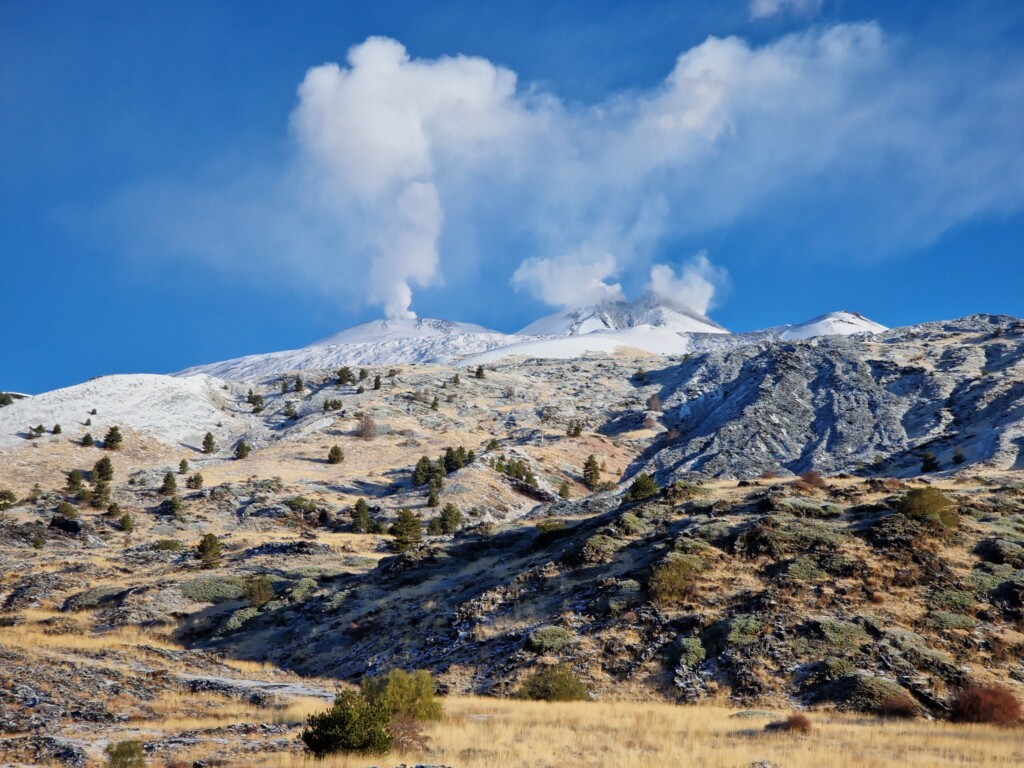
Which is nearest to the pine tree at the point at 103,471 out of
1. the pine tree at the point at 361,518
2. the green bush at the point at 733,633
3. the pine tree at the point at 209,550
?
the pine tree at the point at 361,518

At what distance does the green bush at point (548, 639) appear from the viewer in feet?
79.2

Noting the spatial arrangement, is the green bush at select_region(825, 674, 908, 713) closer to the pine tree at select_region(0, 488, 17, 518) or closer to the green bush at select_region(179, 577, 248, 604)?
the green bush at select_region(179, 577, 248, 604)

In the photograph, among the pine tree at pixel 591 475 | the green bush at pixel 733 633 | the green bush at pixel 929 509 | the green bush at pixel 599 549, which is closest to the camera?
the green bush at pixel 733 633

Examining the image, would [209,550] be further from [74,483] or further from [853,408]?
[853,408]

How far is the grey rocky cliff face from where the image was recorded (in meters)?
73.1

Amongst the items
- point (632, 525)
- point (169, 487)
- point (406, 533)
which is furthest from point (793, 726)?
point (169, 487)

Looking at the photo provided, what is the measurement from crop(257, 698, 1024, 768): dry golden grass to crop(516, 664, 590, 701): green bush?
2.53m

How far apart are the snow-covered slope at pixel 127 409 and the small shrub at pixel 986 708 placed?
322ft

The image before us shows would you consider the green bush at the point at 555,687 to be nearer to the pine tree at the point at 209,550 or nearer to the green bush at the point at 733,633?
the green bush at the point at 733,633

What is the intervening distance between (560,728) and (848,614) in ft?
43.0

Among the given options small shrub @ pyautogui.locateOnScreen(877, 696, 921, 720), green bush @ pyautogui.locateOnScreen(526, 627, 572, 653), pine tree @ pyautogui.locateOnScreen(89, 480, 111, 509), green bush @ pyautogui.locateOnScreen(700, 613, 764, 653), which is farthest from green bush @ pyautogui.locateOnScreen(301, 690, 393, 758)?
pine tree @ pyautogui.locateOnScreen(89, 480, 111, 509)

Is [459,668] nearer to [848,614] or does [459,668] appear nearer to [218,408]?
[848,614]

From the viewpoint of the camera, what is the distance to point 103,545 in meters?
55.0

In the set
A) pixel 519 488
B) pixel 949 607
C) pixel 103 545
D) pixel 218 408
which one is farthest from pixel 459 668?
pixel 218 408
